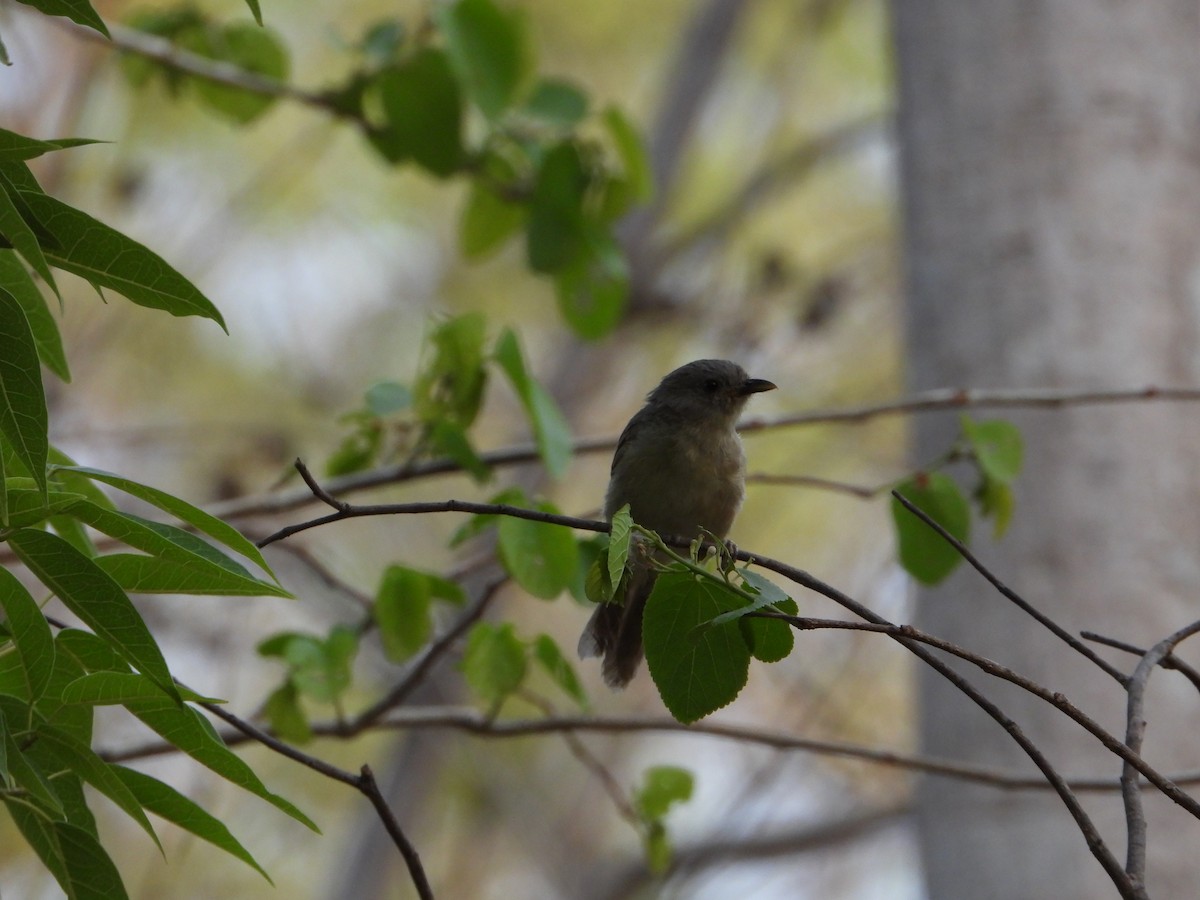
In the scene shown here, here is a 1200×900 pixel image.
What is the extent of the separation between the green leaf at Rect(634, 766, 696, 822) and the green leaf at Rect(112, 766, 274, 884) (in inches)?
66.0

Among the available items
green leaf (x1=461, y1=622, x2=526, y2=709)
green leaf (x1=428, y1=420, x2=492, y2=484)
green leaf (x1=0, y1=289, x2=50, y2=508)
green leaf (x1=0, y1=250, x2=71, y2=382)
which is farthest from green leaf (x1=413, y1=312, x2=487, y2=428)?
green leaf (x1=0, y1=289, x2=50, y2=508)

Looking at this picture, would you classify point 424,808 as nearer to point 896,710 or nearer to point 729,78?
point 896,710

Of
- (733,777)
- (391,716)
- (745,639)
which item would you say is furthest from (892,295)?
(745,639)

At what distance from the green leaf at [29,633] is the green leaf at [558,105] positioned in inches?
110

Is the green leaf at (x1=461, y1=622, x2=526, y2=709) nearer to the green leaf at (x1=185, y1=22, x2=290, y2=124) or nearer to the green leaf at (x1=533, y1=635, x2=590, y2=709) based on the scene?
the green leaf at (x1=533, y1=635, x2=590, y2=709)

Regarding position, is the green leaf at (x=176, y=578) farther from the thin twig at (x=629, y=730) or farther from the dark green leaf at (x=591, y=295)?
the dark green leaf at (x=591, y=295)

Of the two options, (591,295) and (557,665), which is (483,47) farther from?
(557,665)

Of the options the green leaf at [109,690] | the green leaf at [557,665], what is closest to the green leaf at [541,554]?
the green leaf at [557,665]

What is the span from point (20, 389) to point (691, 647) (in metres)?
0.91

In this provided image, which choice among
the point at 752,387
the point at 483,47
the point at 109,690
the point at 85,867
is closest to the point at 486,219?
the point at 483,47

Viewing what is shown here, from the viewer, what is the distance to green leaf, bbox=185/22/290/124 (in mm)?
4426

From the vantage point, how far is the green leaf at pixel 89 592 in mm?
1543

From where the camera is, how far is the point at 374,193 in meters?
10.3

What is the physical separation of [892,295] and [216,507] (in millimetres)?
7250
